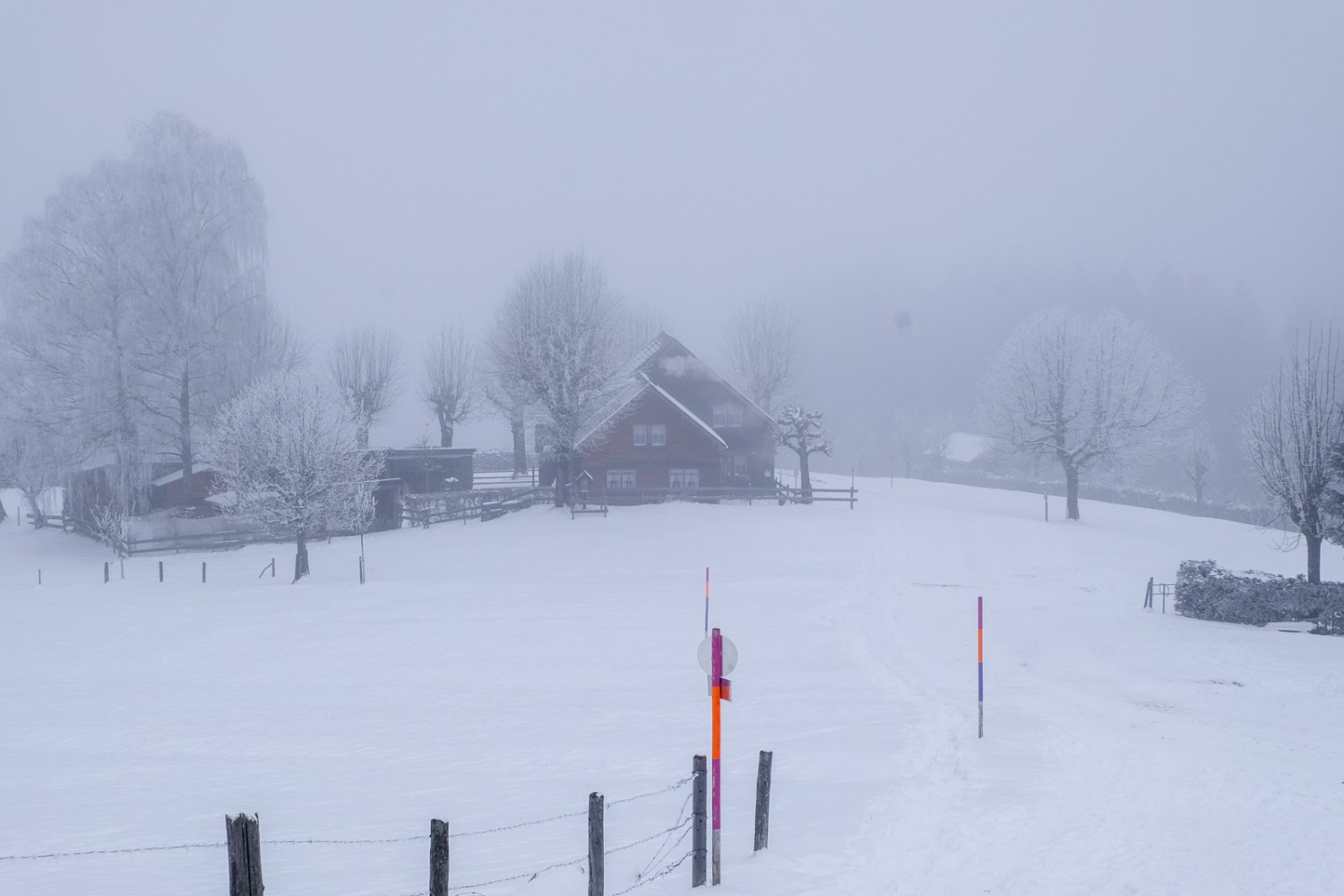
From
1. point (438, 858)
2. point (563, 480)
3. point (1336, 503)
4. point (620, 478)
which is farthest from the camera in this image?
point (620, 478)

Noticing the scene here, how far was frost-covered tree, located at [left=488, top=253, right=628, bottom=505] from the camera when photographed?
43.4 m

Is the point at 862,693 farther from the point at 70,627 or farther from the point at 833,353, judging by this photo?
the point at 833,353

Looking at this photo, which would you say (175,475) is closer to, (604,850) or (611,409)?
(611,409)

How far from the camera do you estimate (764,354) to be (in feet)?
206

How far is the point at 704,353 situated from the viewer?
138 m

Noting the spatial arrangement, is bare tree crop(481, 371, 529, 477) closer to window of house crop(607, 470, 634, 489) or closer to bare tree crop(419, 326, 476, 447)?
bare tree crop(419, 326, 476, 447)

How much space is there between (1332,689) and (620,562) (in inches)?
858

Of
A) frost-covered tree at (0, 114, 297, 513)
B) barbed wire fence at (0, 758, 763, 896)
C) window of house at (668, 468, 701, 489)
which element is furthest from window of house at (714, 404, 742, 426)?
barbed wire fence at (0, 758, 763, 896)

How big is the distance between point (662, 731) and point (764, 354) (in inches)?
2004

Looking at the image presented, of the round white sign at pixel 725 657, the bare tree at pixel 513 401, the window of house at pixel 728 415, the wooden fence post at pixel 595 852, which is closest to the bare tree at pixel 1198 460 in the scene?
the window of house at pixel 728 415

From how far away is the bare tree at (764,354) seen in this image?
62625mm

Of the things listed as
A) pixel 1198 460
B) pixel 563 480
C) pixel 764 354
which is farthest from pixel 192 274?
pixel 1198 460

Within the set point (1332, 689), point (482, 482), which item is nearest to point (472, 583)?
point (1332, 689)

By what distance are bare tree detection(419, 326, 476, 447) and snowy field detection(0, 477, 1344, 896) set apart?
115 ft
